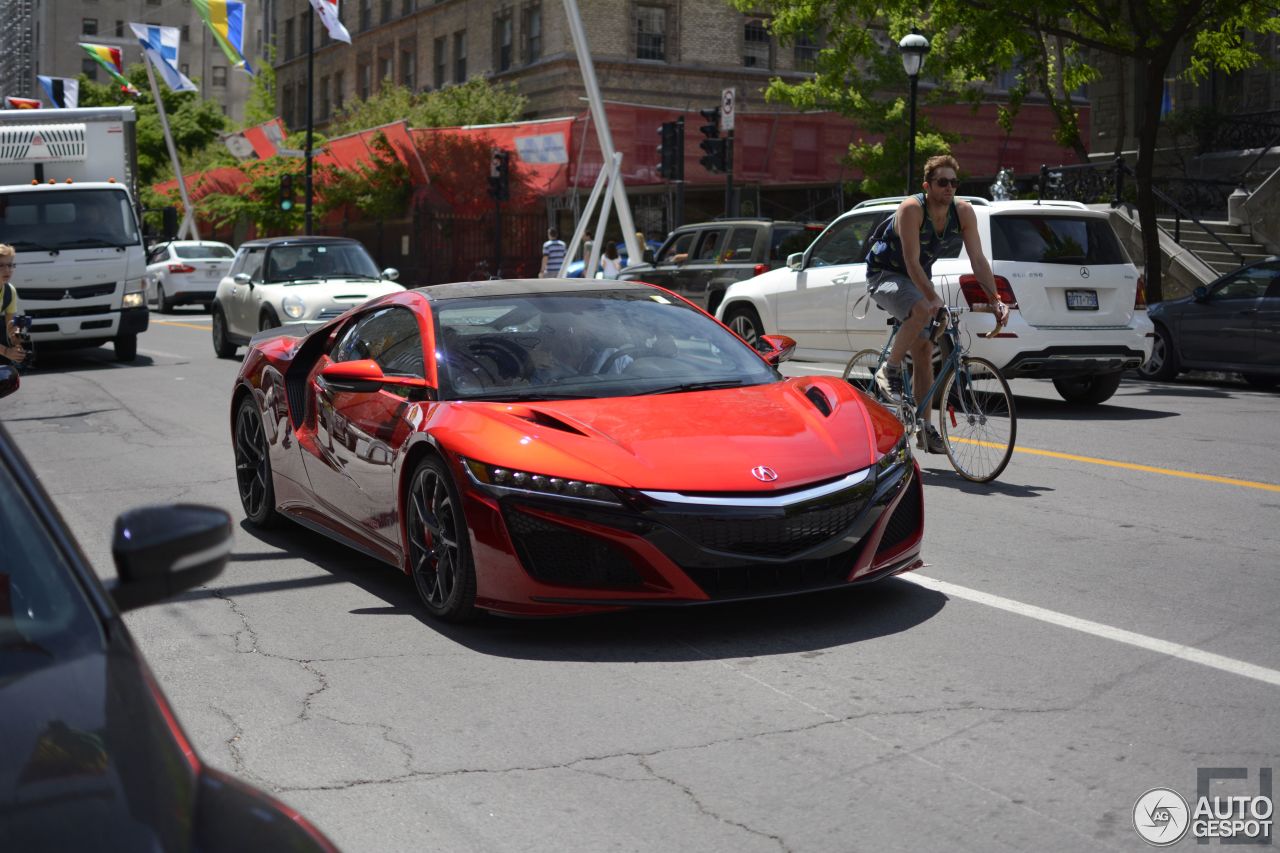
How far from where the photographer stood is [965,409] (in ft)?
31.6

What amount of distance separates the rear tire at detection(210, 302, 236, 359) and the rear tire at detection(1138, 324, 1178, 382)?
12.0m

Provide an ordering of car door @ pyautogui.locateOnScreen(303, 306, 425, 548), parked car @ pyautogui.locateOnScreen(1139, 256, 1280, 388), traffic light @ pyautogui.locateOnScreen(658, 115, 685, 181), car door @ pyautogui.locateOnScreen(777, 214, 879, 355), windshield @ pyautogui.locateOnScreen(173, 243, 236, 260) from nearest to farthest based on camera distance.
A: car door @ pyautogui.locateOnScreen(303, 306, 425, 548) < car door @ pyautogui.locateOnScreen(777, 214, 879, 355) < parked car @ pyautogui.locateOnScreen(1139, 256, 1280, 388) < traffic light @ pyautogui.locateOnScreen(658, 115, 685, 181) < windshield @ pyautogui.locateOnScreen(173, 243, 236, 260)

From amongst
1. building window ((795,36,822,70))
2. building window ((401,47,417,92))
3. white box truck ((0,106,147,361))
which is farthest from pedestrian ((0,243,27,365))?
building window ((401,47,417,92))

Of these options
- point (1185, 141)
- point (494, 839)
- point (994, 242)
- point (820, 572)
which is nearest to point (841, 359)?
point (994, 242)

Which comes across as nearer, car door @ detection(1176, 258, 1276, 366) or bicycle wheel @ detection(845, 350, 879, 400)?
bicycle wheel @ detection(845, 350, 879, 400)

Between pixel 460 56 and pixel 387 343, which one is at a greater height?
pixel 460 56

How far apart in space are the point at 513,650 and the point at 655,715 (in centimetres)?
101

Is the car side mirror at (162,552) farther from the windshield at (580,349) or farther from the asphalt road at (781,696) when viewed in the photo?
the windshield at (580,349)

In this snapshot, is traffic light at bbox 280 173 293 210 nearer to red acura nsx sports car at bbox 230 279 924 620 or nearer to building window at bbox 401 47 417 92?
building window at bbox 401 47 417 92

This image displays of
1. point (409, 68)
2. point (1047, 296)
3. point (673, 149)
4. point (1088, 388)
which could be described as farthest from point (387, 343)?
point (409, 68)

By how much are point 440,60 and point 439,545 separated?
54222 millimetres

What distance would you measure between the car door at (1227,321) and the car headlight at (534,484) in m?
13.1

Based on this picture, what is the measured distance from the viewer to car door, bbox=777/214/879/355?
1498cm

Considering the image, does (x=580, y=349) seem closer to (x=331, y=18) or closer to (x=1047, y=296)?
(x=1047, y=296)
